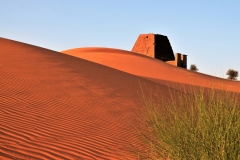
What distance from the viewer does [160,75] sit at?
101 feet

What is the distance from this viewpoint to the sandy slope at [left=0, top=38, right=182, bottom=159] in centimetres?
675

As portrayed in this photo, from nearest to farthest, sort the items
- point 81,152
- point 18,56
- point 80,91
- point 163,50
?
Result: point 81,152 → point 80,91 → point 18,56 → point 163,50

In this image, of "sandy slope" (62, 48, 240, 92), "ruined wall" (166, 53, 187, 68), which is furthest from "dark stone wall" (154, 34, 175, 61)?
"sandy slope" (62, 48, 240, 92)

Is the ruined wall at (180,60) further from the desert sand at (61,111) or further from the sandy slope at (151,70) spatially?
the desert sand at (61,111)

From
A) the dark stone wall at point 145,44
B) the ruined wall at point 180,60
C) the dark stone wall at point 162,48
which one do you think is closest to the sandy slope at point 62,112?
the ruined wall at point 180,60

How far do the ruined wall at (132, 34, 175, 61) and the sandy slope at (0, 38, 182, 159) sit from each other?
35620 millimetres

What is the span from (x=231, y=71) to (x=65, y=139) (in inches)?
2012

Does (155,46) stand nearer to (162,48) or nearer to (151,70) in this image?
(162,48)

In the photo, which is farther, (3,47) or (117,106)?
(3,47)

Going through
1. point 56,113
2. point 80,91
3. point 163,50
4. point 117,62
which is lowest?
point 56,113

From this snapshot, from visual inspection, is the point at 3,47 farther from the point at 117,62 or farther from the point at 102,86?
the point at 117,62

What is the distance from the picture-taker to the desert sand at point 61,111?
6.76 m

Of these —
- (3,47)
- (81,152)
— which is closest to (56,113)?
(81,152)

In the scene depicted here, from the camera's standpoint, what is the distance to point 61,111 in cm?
997
